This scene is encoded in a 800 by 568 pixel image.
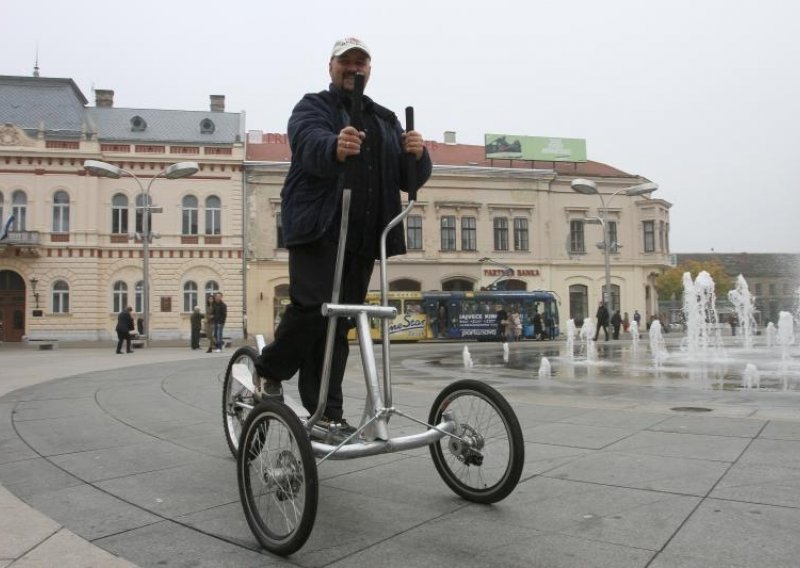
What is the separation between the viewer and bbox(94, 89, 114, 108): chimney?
3900 cm

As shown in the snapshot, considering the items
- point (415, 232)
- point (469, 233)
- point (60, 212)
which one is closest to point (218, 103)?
point (60, 212)

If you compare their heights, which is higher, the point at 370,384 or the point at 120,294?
the point at 120,294

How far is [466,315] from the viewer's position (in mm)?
30609

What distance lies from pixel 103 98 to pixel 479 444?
42851mm

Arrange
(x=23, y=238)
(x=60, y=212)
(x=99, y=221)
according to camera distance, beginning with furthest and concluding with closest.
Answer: (x=99, y=221), (x=60, y=212), (x=23, y=238)

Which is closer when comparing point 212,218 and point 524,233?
point 212,218

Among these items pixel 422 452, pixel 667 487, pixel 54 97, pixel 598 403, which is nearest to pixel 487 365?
pixel 598 403

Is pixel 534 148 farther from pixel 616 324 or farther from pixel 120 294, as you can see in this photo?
pixel 120 294

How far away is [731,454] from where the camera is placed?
3.72 meters

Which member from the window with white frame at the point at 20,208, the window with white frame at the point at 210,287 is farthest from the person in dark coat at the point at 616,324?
the window with white frame at the point at 20,208

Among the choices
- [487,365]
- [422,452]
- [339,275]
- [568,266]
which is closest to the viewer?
[339,275]

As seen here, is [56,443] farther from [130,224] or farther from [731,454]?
[130,224]

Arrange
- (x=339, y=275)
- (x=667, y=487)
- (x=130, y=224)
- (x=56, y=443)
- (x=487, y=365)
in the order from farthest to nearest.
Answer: (x=130, y=224) < (x=487, y=365) < (x=56, y=443) < (x=667, y=487) < (x=339, y=275)

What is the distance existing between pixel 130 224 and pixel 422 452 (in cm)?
3396
